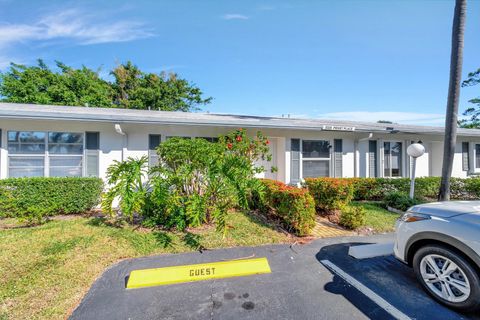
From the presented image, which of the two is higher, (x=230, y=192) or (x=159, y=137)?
(x=159, y=137)

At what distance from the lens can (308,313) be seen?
2.32 metres

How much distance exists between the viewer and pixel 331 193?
5.91 m

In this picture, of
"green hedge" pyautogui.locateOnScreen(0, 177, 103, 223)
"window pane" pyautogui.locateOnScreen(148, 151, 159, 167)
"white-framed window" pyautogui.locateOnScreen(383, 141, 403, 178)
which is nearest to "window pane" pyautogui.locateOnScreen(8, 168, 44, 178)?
"green hedge" pyautogui.locateOnScreen(0, 177, 103, 223)

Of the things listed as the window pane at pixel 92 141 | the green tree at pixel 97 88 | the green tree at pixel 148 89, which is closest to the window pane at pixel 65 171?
the window pane at pixel 92 141

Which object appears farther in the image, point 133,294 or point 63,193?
point 63,193

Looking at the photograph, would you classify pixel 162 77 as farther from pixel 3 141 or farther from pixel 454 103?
pixel 454 103

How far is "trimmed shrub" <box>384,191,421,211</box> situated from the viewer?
657 centimetres

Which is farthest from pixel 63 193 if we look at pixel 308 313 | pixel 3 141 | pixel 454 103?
pixel 454 103

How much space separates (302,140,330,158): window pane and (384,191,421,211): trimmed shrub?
8.26ft

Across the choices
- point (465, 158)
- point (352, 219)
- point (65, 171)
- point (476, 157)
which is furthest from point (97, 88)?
point (476, 157)

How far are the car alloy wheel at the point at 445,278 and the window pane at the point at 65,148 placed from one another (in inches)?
332

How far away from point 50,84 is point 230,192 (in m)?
21.3

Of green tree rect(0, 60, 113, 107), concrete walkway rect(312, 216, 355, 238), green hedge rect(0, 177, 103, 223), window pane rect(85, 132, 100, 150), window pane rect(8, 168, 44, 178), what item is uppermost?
green tree rect(0, 60, 113, 107)

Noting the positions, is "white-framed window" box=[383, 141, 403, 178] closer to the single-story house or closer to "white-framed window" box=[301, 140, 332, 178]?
the single-story house
